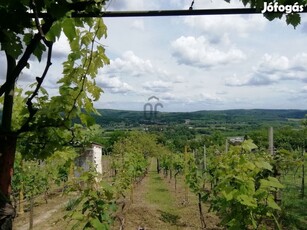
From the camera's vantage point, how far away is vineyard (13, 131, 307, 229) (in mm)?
3525

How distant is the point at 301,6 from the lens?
1.54 meters

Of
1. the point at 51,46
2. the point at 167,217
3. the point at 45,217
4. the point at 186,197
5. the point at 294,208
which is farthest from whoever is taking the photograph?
the point at 186,197

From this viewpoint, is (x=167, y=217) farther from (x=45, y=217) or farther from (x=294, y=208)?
(x=45, y=217)

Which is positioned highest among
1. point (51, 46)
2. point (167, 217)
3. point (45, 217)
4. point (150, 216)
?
point (51, 46)

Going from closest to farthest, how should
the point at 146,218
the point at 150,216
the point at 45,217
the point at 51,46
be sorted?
the point at 51,46 → the point at 146,218 → the point at 150,216 → the point at 45,217

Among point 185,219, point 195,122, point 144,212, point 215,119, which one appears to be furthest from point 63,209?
point 215,119

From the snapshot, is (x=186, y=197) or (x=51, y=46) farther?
(x=186, y=197)

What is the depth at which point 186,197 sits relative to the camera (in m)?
16.2

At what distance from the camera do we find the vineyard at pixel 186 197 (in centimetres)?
353

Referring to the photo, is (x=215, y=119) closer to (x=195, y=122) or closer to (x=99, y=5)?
(x=195, y=122)

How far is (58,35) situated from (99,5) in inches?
13.4

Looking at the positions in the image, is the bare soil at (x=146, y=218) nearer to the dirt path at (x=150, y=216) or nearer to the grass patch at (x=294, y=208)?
the dirt path at (x=150, y=216)
